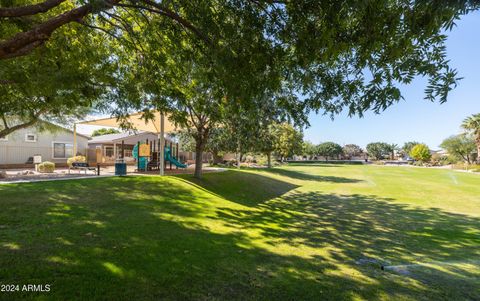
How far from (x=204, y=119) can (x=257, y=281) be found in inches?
486

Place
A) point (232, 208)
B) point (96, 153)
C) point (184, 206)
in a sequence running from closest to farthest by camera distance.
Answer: point (184, 206) < point (232, 208) < point (96, 153)

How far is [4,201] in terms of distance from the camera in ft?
25.3

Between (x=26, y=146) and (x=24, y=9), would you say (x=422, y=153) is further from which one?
(x=24, y=9)

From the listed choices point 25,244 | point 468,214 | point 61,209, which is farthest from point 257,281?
point 468,214

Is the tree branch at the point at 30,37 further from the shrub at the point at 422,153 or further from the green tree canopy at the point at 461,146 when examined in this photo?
the shrub at the point at 422,153

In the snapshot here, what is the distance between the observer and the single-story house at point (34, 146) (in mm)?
21891

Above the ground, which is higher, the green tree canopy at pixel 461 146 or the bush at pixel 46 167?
the green tree canopy at pixel 461 146

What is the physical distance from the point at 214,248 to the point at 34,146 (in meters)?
26.6

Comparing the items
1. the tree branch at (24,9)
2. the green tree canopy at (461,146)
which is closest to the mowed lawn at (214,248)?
the tree branch at (24,9)

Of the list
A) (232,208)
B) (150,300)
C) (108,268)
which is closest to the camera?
(150,300)

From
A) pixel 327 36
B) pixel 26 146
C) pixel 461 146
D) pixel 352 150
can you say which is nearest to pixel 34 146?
pixel 26 146

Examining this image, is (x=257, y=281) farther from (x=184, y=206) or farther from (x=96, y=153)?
(x=96, y=153)

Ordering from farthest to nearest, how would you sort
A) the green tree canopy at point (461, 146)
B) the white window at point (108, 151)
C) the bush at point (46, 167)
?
the green tree canopy at point (461, 146) < the white window at point (108, 151) < the bush at point (46, 167)

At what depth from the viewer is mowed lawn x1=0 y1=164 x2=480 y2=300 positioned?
3.92 meters
